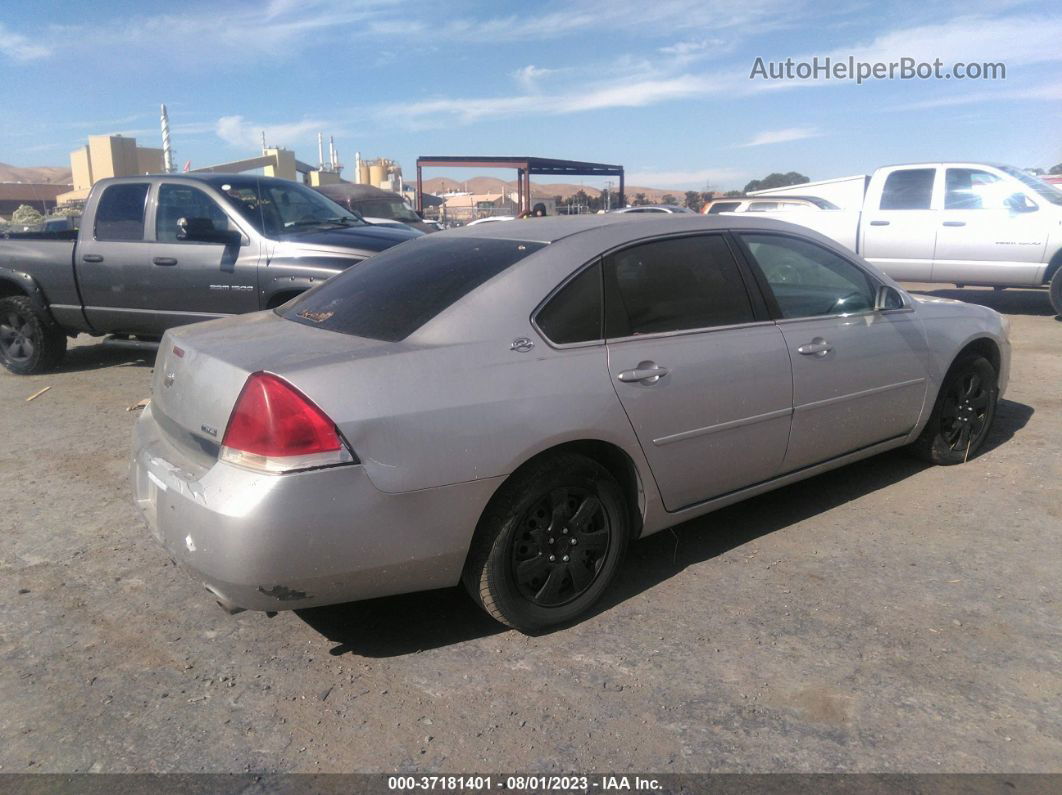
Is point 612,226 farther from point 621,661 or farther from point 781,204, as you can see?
point 781,204

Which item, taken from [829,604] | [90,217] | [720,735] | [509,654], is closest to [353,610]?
[509,654]

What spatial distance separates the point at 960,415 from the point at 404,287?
338 centimetres

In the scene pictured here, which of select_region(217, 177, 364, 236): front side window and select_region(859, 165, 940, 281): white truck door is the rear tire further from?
select_region(859, 165, 940, 281): white truck door

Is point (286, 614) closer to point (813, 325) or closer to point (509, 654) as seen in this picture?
point (509, 654)

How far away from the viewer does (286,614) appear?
3412 mm

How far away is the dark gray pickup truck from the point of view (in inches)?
270

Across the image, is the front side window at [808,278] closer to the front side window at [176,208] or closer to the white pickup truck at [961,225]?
the front side window at [176,208]

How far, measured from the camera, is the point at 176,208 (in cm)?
736

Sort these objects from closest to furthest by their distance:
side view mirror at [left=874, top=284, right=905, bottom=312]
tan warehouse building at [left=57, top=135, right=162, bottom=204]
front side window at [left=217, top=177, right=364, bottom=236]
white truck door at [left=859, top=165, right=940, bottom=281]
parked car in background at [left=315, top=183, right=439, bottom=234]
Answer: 1. side view mirror at [left=874, top=284, right=905, bottom=312]
2. front side window at [left=217, top=177, right=364, bottom=236]
3. white truck door at [left=859, top=165, right=940, bottom=281]
4. parked car in background at [left=315, top=183, right=439, bottom=234]
5. tan warehouse building at [left=57, top=135, right=162, bottom=204]

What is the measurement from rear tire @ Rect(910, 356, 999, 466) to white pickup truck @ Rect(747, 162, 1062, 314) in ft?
20.7

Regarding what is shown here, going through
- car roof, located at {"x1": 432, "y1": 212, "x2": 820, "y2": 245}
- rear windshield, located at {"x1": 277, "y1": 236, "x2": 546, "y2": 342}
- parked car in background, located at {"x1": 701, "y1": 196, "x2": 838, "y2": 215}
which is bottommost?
A: rear windshield, located at {"x1": 277, "y1": 236, "x2": 546, "y2": 342}

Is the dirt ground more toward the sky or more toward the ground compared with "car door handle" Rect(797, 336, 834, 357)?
more toward the ground

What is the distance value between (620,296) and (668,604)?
1251mm

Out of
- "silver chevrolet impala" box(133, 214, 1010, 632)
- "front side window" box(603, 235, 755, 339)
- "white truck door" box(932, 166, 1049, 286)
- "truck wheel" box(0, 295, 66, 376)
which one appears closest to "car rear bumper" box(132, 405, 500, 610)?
"silver chevrolet impala" box(133, 214, 1010, 632)
